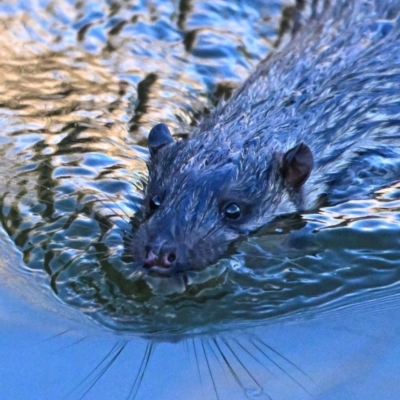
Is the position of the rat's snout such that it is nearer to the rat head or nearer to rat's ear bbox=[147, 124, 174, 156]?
the rat head

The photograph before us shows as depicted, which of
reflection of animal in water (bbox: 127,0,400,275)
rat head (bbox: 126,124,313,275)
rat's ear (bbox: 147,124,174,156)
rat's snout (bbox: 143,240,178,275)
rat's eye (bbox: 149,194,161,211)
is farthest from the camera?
rat's ear (bbox: 147,124,174,156)

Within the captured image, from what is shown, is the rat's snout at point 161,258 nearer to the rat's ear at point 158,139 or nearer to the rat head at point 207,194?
the rat head at point 207,194

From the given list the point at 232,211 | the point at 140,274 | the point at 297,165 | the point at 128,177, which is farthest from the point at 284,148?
the point at 140,274

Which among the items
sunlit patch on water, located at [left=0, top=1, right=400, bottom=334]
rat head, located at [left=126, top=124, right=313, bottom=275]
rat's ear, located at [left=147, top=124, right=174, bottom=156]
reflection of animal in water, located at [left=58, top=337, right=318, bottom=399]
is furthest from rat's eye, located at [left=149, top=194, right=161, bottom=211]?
reflection of animal in water, located at [left=58, top=337, right=318, bottom=399]

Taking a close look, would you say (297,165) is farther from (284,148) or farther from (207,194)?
(207,194)

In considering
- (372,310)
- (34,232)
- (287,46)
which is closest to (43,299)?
(34,232)

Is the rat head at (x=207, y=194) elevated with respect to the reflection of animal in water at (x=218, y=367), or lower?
elevated

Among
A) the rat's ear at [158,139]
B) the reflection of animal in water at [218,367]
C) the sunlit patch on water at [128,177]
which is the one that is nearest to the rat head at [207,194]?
the rat's ear at [158,139]
